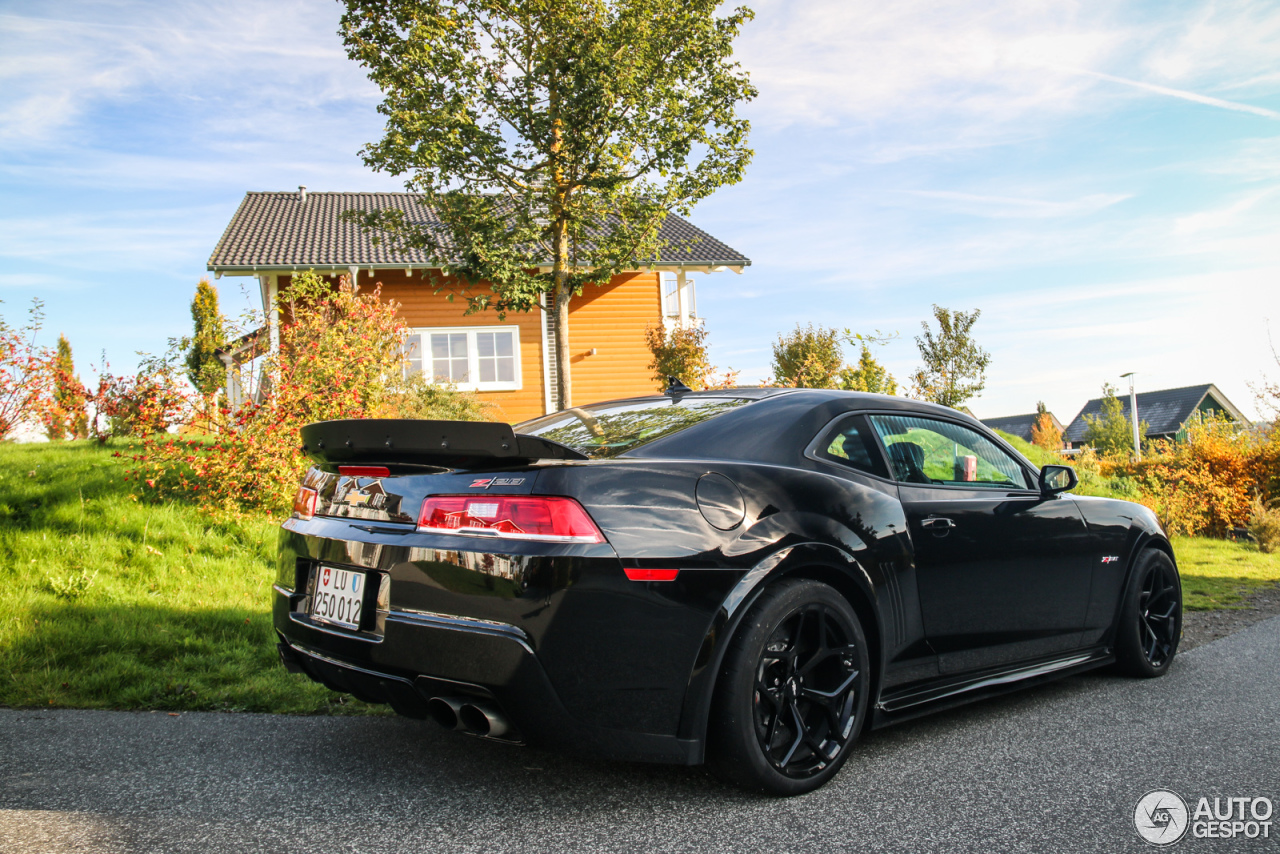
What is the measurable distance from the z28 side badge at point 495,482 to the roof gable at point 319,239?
13.3 m

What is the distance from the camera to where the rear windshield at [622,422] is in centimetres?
292

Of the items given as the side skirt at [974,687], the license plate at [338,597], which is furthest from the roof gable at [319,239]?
the license plate at [338,597]

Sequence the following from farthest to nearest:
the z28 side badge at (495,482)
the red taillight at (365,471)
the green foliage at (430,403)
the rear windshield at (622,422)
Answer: the green foliage at (430,403) < the rear windshield at (622,422) < the red taillight at (365,471) < the z28 side badge at (495,482)

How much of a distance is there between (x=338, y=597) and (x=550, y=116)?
32.0 ft

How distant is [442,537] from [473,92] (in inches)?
410

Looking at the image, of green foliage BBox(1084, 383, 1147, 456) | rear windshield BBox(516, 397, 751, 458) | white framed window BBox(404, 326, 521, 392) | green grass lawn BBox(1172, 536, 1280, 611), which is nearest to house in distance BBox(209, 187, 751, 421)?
white framed window BBox(404, 326, 521, 392)

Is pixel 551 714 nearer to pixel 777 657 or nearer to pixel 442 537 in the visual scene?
pixel 442 537

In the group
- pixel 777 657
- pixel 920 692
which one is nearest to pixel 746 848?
pixel 777 657

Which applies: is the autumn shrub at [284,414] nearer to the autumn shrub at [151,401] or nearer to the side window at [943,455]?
the autumn shrub at [151,401]

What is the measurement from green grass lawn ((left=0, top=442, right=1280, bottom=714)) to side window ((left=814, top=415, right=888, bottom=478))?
88.9 inches

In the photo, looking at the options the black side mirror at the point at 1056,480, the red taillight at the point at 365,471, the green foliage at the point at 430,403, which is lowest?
the black side mirror at the point at 1056,480

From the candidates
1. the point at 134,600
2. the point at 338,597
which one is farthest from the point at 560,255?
the point at 338,597

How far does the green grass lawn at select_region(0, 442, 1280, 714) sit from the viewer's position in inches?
159

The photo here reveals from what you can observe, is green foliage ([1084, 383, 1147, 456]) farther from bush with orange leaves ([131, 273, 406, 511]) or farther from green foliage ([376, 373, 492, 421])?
bush with orange leaves ([131, 273, 406, 511])
